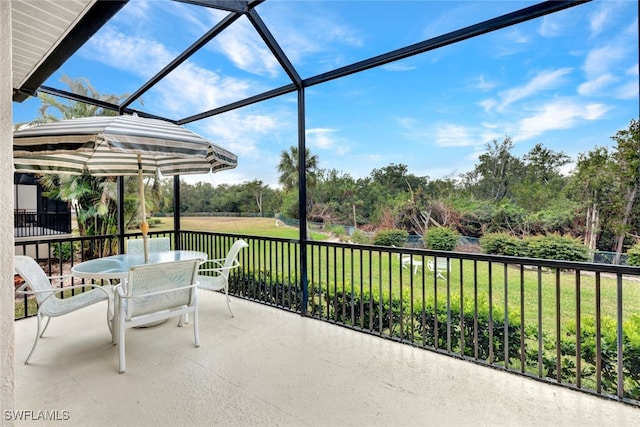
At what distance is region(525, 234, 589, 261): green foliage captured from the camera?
5.74 metres

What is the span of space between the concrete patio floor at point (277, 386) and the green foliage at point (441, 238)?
215 inches

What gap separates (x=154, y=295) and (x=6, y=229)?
2034 mm

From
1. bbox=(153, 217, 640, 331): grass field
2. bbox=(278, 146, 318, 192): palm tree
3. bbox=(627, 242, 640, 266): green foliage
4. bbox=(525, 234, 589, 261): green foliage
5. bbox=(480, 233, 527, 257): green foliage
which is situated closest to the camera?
bbox=(627, 242, 640, 266): green foliage

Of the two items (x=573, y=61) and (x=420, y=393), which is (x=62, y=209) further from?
(x=573, y=61)

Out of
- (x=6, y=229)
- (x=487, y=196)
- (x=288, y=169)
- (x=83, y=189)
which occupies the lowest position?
(x=6, y=229)

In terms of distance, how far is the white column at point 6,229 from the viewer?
808 mm

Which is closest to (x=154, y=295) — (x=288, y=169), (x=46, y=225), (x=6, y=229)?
(x=6, y=229)

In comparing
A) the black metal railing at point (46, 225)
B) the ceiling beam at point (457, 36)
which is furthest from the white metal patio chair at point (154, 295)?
the black metal railing at point (46, 225)

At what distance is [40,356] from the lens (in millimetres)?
2656

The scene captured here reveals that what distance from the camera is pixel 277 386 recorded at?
2236mm

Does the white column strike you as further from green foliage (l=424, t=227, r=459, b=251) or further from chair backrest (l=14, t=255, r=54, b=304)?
green foliage (l=424, t=227, r=459, b=251)

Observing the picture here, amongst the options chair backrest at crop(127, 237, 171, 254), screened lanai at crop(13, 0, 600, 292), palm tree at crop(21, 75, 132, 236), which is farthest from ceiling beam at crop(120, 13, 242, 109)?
palm tree at crop(21, 75, 132, 236)

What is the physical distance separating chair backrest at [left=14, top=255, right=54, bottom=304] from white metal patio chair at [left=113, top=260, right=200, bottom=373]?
59 centimetres

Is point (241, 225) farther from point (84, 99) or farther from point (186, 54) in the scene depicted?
point (186, 54)
